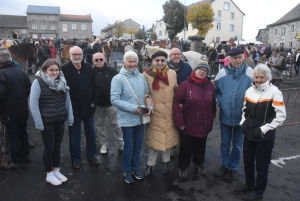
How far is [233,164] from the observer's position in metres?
3.79

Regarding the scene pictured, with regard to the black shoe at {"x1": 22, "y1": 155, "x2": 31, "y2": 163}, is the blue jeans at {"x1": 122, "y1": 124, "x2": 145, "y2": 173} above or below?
above

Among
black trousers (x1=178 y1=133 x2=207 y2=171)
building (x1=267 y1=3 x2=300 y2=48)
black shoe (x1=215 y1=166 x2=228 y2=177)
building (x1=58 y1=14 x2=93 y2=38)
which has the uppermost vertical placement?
building (x1=58 y1=14 x2=93 y2=38)

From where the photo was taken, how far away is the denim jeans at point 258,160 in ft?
10.1

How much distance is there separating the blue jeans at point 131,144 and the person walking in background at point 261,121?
4.95 ft

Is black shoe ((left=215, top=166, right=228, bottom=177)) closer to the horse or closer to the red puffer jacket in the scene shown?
the red puffer jacket

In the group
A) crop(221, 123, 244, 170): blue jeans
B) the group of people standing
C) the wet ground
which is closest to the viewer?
the group of people standing

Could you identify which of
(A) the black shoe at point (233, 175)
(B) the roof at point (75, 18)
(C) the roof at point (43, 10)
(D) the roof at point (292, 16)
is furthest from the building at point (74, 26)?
(A) the black shoe at point (233, 175)

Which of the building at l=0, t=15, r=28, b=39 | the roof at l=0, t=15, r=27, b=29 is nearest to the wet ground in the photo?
the building at l=0, t=15, r=28, b=39

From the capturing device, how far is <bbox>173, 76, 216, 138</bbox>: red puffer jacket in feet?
11.3

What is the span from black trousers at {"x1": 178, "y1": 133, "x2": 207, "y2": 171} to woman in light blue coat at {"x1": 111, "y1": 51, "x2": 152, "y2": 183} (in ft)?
2.29

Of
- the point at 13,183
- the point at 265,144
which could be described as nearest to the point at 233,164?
the point at 265,144

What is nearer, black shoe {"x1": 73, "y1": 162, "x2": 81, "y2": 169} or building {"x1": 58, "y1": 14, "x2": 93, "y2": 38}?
black shoe {"x1": 73, "y1": 162, "x2": 81, "y2": 169}

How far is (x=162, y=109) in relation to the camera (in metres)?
3.60

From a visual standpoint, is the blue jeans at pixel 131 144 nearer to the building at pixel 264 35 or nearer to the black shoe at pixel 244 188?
the black shoe at pixel 244 188
